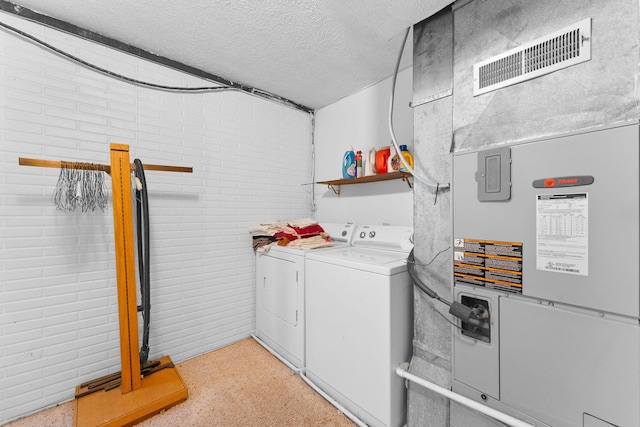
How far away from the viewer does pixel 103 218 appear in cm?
197

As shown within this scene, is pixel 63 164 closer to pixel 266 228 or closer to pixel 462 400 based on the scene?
pixel 266 228

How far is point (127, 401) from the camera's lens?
172 cm

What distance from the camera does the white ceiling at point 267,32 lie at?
1631mm

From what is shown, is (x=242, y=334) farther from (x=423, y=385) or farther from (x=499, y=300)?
(x=499, y=300)

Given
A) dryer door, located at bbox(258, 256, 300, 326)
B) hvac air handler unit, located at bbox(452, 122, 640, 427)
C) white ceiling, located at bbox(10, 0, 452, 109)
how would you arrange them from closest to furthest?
hvac air handler unit, located at bbox(452, 122, 640, 427), white ceiling, located at bbox(10, 0, 452, 109), dryer door, located at bbox(258, 256, 300, 326)

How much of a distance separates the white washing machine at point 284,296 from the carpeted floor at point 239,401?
20 cm

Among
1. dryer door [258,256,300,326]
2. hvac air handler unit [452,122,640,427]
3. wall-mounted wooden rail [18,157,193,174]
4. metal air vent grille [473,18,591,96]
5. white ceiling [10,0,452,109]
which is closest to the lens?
hvac air handler unit [452,122,640,427]

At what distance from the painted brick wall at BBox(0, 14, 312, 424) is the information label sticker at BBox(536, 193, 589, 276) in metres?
2.39

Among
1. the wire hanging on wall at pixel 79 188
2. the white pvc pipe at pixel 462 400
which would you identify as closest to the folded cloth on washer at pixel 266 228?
the wire hanging on wall at pixel 79 188

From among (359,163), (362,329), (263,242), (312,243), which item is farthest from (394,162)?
(263,242)

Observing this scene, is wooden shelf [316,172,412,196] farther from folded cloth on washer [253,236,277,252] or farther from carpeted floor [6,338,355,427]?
carpeted floor [6,338,355,427]

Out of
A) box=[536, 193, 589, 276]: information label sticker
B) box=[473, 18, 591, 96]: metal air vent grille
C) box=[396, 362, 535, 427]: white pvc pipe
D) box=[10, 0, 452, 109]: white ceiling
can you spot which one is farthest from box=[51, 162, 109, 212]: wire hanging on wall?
box=[536, 193, 589, 276]: information label sticker

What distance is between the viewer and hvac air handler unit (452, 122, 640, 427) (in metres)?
0.87

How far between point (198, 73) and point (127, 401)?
2.64 metres
